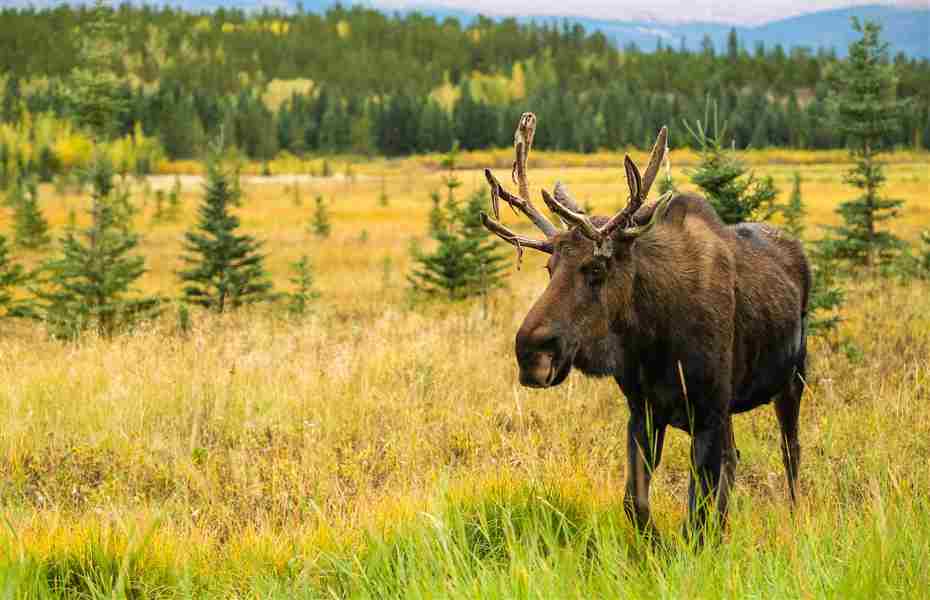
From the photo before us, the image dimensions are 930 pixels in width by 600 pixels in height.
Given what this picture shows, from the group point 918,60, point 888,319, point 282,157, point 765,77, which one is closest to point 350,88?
point 282,157

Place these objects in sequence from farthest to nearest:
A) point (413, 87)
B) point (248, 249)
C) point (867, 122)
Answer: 1. point (413, 87)
2. point (867, 122)
3. point (248, 249)

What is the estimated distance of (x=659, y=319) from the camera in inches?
171

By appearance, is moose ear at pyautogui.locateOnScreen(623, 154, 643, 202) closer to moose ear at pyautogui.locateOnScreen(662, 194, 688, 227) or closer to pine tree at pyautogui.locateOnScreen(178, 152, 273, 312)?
moose ear at pyautogui.locateOnScreen(662, 194, 688, 227)

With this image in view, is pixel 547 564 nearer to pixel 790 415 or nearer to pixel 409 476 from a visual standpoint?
pixel 409 476

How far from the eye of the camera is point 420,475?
5500 mm

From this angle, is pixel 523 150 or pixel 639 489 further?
pixel 523 150

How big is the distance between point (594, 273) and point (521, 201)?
668 mm

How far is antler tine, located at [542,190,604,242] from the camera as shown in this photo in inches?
156

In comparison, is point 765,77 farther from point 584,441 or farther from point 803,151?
point 584,441

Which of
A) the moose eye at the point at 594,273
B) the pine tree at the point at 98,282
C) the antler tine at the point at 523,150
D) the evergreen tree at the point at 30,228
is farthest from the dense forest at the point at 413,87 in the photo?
the moose eye at the point at 594,273

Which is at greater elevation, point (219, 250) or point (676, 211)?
point (676, 211)

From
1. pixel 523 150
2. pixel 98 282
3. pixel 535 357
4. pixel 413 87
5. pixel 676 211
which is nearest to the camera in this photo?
pixel 535 357

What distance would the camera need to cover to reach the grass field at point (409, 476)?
10.2ft

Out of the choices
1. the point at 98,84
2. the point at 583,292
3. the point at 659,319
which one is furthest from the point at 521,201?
the point at 98,84
